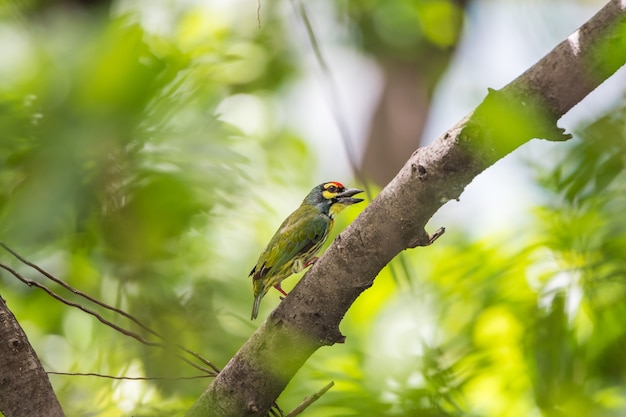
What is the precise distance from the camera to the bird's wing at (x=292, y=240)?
327 centimetres

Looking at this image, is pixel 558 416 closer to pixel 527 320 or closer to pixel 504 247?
pixel 527 320

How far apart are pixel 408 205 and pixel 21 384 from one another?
117cm

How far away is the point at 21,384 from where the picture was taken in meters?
2.08

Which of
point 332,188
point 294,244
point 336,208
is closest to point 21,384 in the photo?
point 294,244

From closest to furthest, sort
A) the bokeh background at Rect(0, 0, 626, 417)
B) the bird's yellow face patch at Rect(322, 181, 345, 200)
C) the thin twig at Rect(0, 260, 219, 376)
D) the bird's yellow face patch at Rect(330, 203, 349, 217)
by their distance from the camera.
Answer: the bokeh background at Rect(0, 0, 626, 417) < the thin twig at Rect(0, 260, 219, 376) < the bird's yellow face patch at Rect(330, 203, 349, 217) < the bird's yellow face patch at Rect(322, 181, 345, 200)

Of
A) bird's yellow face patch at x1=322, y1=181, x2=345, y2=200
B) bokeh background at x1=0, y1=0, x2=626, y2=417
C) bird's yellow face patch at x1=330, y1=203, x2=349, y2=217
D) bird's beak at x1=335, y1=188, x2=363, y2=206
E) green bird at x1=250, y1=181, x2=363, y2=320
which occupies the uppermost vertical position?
bird's yellow face patch at x1=322, y1=181, x2=345, y2=200

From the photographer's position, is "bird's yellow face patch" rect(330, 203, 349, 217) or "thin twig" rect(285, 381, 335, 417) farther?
"bird's yellow face patch" rect(330, 203, 349, 217)

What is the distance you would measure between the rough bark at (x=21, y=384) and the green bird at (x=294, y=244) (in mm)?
1233

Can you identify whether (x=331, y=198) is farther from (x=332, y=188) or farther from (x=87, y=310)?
(x=87, y=310)

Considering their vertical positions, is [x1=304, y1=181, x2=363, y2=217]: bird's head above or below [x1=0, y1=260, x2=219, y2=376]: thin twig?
above

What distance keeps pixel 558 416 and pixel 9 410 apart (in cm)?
146

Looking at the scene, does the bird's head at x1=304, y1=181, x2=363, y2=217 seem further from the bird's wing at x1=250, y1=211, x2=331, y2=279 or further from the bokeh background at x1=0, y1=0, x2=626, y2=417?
the bokeh background at x1=0, y1=0, x2=626, y2=417

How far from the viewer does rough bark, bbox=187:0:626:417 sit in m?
1.48

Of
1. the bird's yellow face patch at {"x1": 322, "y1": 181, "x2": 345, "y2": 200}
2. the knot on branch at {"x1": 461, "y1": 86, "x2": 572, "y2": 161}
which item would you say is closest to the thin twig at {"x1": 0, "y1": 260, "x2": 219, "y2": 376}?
the knot on branch at {"x1": 461, "y1": 86, "x2": 572, "y2": 161}
